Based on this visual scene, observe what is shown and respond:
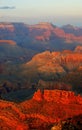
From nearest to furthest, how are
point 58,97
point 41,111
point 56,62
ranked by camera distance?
point 41,111
point 58,97
point 56,62

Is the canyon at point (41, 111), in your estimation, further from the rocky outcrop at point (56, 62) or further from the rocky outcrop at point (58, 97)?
the rocky outcrop at point (56, 62)

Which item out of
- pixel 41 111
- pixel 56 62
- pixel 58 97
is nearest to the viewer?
pixel 41 111

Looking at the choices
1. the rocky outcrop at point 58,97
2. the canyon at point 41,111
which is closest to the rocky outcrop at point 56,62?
the rocky outcrop at point 58,97

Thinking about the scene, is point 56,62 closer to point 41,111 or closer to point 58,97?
point 58,97

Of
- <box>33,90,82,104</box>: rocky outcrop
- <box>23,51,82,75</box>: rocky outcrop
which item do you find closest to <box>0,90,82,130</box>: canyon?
<box>33,90,82,104</box>: rocky outcrop

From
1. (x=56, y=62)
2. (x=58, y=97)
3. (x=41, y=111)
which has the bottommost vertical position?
(x=56, y=62)

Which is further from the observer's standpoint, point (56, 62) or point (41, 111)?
point (56, 62)

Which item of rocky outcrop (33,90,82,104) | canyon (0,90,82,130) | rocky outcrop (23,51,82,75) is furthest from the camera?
rocky outcrop (23,51,82,75)

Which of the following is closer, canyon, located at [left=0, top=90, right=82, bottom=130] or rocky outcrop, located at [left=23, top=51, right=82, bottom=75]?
canyon, located at [left=0, top=90, right=82, bottom=130]

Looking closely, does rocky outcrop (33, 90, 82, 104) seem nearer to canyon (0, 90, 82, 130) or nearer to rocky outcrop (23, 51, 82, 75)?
canyon (0, 90, 82, 130)

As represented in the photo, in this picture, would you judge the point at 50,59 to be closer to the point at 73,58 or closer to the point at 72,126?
the point at 73,58

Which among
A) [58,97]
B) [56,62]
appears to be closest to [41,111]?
[58,97]
